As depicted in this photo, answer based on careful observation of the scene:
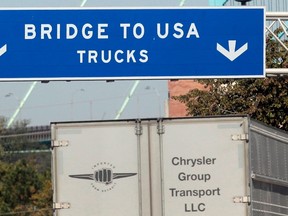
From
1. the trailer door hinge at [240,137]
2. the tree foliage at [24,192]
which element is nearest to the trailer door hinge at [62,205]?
the trailer door hinge at [240,137]

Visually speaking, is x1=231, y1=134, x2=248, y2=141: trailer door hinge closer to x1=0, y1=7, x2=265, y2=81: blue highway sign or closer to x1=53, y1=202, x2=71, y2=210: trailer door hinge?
x1=53, y1=202, x2=71, y2=210: trailer door hinge

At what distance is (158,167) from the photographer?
1291 cm

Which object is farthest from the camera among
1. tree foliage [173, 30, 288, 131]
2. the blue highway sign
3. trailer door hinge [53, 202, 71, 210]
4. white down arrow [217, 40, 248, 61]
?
tree foliage [173, 30, 288, 131]

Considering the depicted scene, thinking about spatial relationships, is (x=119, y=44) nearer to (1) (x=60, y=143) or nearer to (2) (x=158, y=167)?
(1) (x=60, y=143)

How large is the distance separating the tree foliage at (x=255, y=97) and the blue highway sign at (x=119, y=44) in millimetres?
9166

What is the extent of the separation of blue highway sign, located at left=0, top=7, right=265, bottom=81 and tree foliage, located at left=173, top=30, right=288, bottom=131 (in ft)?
30.1

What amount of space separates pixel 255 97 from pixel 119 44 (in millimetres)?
10813

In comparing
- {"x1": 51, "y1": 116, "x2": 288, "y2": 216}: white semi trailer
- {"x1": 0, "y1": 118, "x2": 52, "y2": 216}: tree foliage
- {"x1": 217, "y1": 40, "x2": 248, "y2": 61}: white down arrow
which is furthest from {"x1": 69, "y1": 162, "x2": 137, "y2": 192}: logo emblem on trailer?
{"x1": 0, "y1": 118, "x2": 52, "y2": 216}: tree foliage

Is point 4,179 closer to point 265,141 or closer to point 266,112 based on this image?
point 266,112

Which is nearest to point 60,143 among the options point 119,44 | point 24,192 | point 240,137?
point 240,137

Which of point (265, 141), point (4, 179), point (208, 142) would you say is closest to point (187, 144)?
point (208, 142)

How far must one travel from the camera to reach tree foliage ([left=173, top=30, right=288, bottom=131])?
2692 centimetres

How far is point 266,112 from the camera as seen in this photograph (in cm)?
2709

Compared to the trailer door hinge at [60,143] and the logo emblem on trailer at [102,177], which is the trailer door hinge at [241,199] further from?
the trailer door hinge at [60,143]
